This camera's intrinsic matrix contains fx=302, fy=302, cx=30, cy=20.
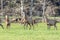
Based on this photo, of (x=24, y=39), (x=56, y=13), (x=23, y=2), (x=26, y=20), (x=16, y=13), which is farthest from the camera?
(x=56, y=13)

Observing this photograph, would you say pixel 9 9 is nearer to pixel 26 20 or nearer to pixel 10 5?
pixel 10 5

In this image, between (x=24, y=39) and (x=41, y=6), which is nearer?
(x=24, y=39)

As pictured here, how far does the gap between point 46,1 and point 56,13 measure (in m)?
3.75

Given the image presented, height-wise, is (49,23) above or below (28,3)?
above

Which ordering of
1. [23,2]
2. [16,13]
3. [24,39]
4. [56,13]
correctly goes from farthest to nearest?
[56,13], [23,2], [16,13], [24,39]

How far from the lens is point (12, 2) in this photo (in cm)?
6481

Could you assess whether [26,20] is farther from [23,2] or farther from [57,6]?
[57,6]

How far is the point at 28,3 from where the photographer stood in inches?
2566

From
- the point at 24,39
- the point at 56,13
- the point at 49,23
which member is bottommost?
the point at 56,13

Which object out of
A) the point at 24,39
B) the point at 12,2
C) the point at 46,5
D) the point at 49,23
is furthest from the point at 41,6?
the point at 24,39

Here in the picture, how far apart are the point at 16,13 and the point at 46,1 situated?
10200 millimetres

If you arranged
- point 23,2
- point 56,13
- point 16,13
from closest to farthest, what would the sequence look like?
point 16,13 → point 23,2 → point 56,13

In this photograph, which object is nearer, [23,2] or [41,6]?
[23,2]

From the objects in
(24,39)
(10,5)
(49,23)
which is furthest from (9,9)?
(24,39)
